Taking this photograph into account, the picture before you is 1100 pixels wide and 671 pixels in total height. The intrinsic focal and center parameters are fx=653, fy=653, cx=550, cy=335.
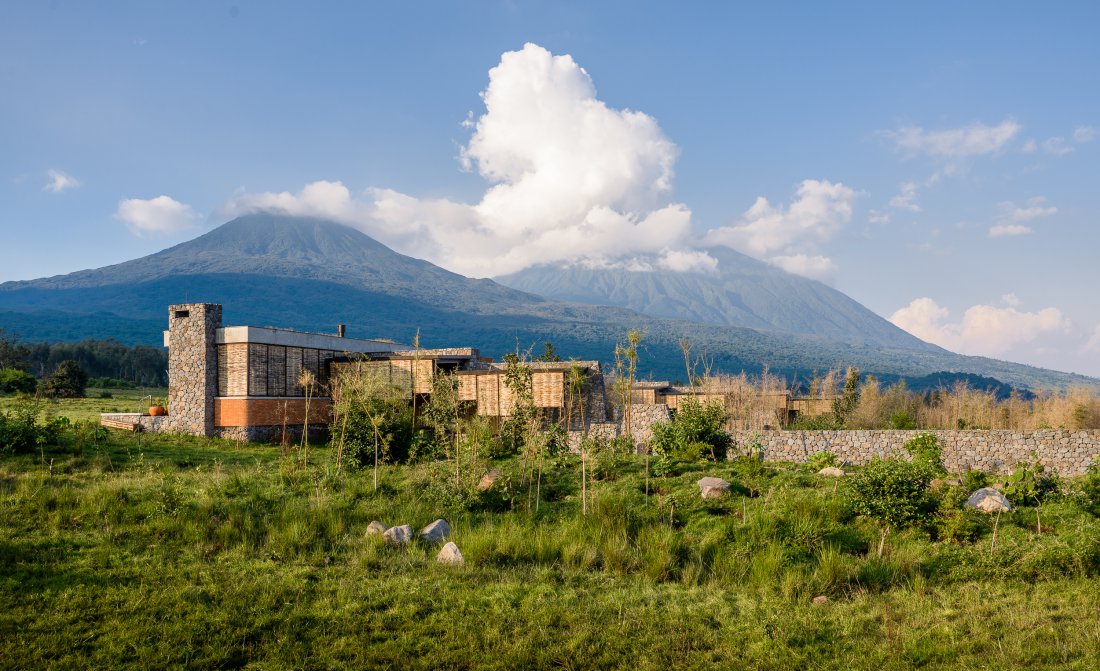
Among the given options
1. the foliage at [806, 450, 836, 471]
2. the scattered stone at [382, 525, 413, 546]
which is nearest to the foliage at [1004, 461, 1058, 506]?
the foliage at [806, 450, 836, 471]

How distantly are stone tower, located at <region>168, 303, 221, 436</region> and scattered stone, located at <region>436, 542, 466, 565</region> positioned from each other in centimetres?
1347

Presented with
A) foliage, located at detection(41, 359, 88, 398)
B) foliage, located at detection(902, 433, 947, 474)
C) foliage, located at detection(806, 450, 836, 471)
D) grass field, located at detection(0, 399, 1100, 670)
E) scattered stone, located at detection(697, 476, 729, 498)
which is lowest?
grass field, located at detection(0, 399, 1100, 670)

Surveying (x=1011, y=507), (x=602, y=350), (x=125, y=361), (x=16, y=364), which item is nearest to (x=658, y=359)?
(x=602, y=350)

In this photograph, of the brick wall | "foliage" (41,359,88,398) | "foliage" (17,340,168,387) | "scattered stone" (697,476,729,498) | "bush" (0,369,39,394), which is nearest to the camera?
"scattered stone" (697,476,729,498)

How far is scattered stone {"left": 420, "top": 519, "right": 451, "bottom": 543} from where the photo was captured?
8.07 meters

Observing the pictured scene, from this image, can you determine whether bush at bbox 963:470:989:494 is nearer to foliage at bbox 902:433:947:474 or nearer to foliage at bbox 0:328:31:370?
foliage at bbox 902:433:947:474

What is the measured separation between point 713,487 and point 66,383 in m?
35.2

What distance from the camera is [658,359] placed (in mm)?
145000

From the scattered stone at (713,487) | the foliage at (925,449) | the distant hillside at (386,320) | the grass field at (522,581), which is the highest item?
the distant hillside at (386,320)

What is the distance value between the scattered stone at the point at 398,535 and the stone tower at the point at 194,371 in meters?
12.5

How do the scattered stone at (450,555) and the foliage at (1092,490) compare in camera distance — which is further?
the foliage at (1092,490)

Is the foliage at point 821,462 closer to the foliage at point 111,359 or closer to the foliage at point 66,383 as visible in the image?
the foliage at point 66,383

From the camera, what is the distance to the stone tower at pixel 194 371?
18141mm

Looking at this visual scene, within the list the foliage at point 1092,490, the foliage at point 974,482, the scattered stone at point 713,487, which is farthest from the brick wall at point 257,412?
the foliage at point 1092,490
